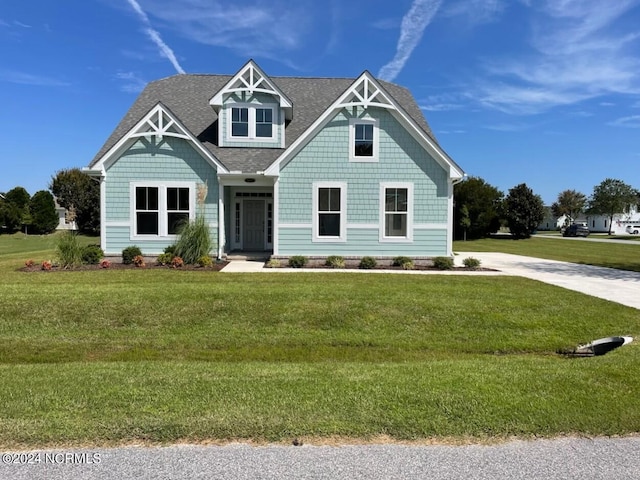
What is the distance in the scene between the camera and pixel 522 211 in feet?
148

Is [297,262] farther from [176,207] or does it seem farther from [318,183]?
[176,207]

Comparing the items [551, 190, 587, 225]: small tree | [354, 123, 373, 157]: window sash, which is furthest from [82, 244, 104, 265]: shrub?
[551, 190, 587, 225]: small tree

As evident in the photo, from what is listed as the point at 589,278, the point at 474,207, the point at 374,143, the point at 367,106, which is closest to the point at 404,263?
the point at 374,143

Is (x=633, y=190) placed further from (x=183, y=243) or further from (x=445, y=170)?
(x=183, y=243)

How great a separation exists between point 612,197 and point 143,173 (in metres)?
81.6

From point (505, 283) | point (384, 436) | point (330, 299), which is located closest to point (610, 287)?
point (505, 283)

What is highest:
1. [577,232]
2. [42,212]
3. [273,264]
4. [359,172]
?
[359,172]

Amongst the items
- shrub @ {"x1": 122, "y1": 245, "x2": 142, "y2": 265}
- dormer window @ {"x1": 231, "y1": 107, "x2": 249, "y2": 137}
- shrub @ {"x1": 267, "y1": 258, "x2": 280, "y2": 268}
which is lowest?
shrub @ {"x1": 267, "y1": 258, "x2": 280, "y2": 268}

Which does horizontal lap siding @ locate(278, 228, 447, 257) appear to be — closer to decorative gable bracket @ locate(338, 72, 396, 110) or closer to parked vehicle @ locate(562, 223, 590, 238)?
decorative gable bracket @ locate(338, 72, 396, 110)

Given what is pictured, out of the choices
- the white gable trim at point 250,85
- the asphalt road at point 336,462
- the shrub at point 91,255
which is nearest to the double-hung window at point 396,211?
the white gable trim at point 250,85

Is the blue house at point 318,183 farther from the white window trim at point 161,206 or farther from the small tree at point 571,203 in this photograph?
the small tree at point 571,203

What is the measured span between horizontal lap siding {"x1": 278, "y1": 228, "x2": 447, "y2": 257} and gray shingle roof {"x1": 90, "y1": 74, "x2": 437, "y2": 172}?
121 inches

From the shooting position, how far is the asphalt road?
315cm

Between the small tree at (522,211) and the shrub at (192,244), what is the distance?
39.1 meters
